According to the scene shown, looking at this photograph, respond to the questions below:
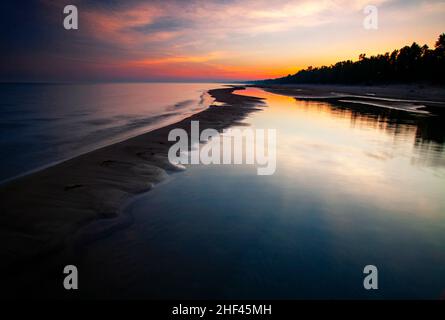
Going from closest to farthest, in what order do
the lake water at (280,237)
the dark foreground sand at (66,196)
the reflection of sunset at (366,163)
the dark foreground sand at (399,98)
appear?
the lake water at (280,237) → the dark foreground sand at (66,196) → the reflection of sunset at (366,163) → the dark foreground sand at (399,98)

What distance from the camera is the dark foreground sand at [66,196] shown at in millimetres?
4512

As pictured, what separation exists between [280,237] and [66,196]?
5.33 m

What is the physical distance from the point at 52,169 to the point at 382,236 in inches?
384

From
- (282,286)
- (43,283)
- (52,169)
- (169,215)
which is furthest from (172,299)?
(52,169)

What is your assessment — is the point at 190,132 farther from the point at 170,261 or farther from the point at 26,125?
the point at 26,125

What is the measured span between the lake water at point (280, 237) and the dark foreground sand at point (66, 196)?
2.32ft

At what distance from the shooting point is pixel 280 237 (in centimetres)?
516

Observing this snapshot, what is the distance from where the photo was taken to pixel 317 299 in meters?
3.63

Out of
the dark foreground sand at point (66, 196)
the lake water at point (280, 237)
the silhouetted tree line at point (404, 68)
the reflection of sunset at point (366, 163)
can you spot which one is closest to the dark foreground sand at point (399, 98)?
the silhouetted tree line at point (404, 68)

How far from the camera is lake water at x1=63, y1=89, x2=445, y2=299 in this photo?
3832 millimetres

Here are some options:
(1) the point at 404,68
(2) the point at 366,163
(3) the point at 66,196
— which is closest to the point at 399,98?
(1) the point at 404,68

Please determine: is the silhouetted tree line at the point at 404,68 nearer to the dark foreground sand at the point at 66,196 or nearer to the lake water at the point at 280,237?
the lake water at the point at 280,237

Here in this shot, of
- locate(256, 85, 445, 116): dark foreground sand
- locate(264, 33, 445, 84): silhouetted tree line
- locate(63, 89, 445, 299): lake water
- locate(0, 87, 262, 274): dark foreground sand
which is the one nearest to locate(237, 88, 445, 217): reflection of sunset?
locate(63, 89, 445, 299): lake water

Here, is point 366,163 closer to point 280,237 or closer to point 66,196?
point 280,237
